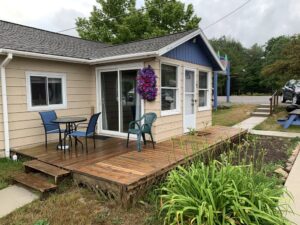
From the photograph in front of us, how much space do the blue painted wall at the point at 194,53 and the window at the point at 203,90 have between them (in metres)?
0.42

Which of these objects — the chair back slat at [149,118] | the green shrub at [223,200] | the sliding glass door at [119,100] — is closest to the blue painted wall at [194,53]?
the sliding glass door at [119,100]

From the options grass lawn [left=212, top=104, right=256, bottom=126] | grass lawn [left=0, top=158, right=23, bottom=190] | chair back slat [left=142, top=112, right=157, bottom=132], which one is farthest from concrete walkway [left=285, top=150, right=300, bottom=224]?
grass lawn [left=212, top=104, right=256, bottom=126]

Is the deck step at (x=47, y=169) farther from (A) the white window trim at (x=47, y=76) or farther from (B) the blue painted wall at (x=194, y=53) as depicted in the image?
(B) the blue painted wall at (x=194, y=53)

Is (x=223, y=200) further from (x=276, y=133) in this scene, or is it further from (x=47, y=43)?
(x=276, y=133)

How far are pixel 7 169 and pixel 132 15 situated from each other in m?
17.4

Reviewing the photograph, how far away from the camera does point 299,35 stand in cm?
1258

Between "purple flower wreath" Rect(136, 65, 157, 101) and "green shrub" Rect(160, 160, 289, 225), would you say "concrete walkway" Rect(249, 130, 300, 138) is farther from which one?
"green shrub" Rect(160, 160, 289, 225)

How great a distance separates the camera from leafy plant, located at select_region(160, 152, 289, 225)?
90.5 inches

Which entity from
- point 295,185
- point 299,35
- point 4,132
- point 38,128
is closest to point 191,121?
point 295,185

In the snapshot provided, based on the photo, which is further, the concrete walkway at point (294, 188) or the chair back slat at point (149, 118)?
the chair back slat at point (149, 118)

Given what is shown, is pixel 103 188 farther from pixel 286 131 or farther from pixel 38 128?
pixel 286 131

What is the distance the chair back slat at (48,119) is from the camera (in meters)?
5.62

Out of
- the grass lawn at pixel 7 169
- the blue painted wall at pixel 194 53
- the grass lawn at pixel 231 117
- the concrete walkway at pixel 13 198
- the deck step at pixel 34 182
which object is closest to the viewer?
the concrete walkway at pixel 13 198

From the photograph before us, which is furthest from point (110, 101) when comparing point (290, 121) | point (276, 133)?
point (290, 121)
